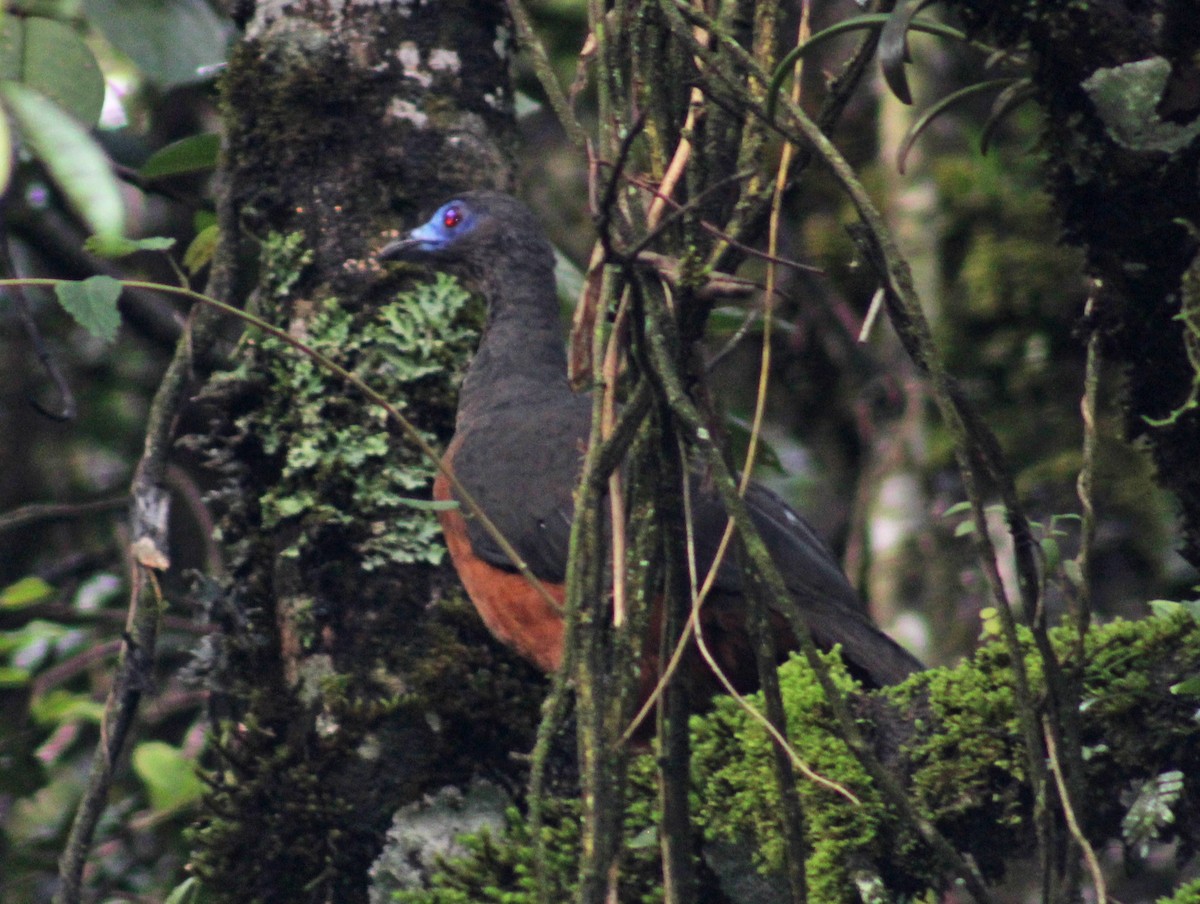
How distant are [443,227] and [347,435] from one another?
598mm

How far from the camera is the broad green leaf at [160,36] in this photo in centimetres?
343

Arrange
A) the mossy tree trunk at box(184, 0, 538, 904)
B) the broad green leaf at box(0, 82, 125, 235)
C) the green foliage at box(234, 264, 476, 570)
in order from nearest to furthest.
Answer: the broad green leaf at box(0, 82, 125, 235) < the mossy tree trunk at box(184, 0, 538, 904) < the green foliage at box(234, 264, 476, 570)

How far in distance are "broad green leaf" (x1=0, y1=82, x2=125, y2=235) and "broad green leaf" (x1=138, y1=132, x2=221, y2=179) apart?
2301mm

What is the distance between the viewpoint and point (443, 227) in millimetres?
3254

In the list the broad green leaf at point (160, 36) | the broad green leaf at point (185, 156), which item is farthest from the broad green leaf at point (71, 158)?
the broad green leaf at point (185, 156)

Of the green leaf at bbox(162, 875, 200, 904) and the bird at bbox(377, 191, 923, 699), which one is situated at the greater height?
the bird at bbox(377, 191, 923, 699)

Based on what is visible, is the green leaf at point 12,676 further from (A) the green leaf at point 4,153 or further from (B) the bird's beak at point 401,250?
(A) the green leaf at point 4,153

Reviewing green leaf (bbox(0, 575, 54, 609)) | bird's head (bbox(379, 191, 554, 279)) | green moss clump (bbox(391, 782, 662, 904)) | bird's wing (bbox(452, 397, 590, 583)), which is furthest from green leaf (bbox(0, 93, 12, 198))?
green leaf (bbox(0, 575, 54, 609))

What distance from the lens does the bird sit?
293 cm

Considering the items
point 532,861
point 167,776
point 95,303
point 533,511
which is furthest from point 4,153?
point 167,776

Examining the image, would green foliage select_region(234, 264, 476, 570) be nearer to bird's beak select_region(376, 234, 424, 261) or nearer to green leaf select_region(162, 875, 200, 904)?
bird's beak select_region(376, 234, 424, 261)

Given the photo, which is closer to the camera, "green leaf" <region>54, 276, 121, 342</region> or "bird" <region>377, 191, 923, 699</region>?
"green leaf" <region>54, 276, 121, 342</region>

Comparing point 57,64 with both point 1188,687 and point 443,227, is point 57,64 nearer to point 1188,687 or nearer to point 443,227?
point 443,227

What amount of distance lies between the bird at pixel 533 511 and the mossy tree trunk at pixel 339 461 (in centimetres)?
9
